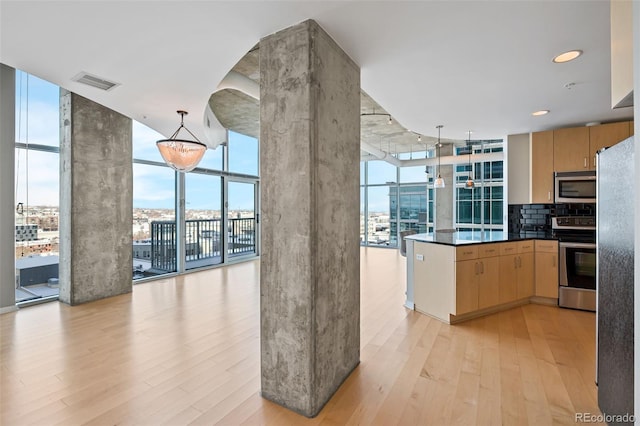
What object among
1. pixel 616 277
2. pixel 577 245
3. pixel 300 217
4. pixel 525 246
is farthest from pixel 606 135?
pixel 300 217

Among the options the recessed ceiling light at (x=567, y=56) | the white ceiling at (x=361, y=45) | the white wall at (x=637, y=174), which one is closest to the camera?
the white wall at (x=637, y=174)

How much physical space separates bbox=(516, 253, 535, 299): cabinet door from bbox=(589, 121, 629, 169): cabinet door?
175 centimetres

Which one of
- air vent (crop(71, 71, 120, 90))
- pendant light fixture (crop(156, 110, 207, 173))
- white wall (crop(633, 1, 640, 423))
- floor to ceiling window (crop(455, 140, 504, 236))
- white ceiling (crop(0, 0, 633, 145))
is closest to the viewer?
white wall (crop(633, 1, 640, 423))

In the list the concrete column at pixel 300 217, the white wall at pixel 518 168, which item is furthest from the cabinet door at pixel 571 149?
the concrete column at pixel 300 217

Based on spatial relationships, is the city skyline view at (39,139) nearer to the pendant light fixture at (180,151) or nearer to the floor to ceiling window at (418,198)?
the pendant light fixture at (180,151)

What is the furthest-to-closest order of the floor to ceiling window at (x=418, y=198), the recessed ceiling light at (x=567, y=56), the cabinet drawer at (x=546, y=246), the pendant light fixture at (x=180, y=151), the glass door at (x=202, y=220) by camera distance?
1. the floor to ceiling window at (x=418, y=198)
2. the glass door at (x=202, y=220)
3. the cabinet drawer at (x=546, y=246)
4. the pendant light fixture at (x=180, y=151)
5. the recessed ceiling light at (x=567, y=56)

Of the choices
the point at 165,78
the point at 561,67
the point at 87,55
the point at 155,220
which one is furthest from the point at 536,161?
the point at 155,220

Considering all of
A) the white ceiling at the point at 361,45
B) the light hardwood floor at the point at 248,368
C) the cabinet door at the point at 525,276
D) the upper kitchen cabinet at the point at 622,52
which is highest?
the white ceiling at the point at 361,45

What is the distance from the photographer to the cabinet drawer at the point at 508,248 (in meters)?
4.02

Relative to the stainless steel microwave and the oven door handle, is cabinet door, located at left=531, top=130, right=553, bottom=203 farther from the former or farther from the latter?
the oven door handle

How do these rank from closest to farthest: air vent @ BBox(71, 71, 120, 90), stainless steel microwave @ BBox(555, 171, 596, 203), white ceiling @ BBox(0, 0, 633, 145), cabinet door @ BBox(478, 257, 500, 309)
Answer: white ceiling @ BBox(0, 0, 633, 145)
air vent @ BBox(71, 71, 120, 90)
cabinet door @ BBox(478, 257, 500, 309)
stainless steel microwave @ BBox(555, 171, 596, 203)

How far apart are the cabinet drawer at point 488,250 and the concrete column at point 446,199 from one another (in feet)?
19.5

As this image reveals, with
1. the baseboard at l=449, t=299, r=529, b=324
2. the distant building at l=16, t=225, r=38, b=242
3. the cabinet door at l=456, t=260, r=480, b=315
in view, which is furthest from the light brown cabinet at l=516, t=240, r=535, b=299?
the distant building at l=16, t=225, r=38, b=242

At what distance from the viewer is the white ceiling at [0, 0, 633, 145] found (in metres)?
1.97
